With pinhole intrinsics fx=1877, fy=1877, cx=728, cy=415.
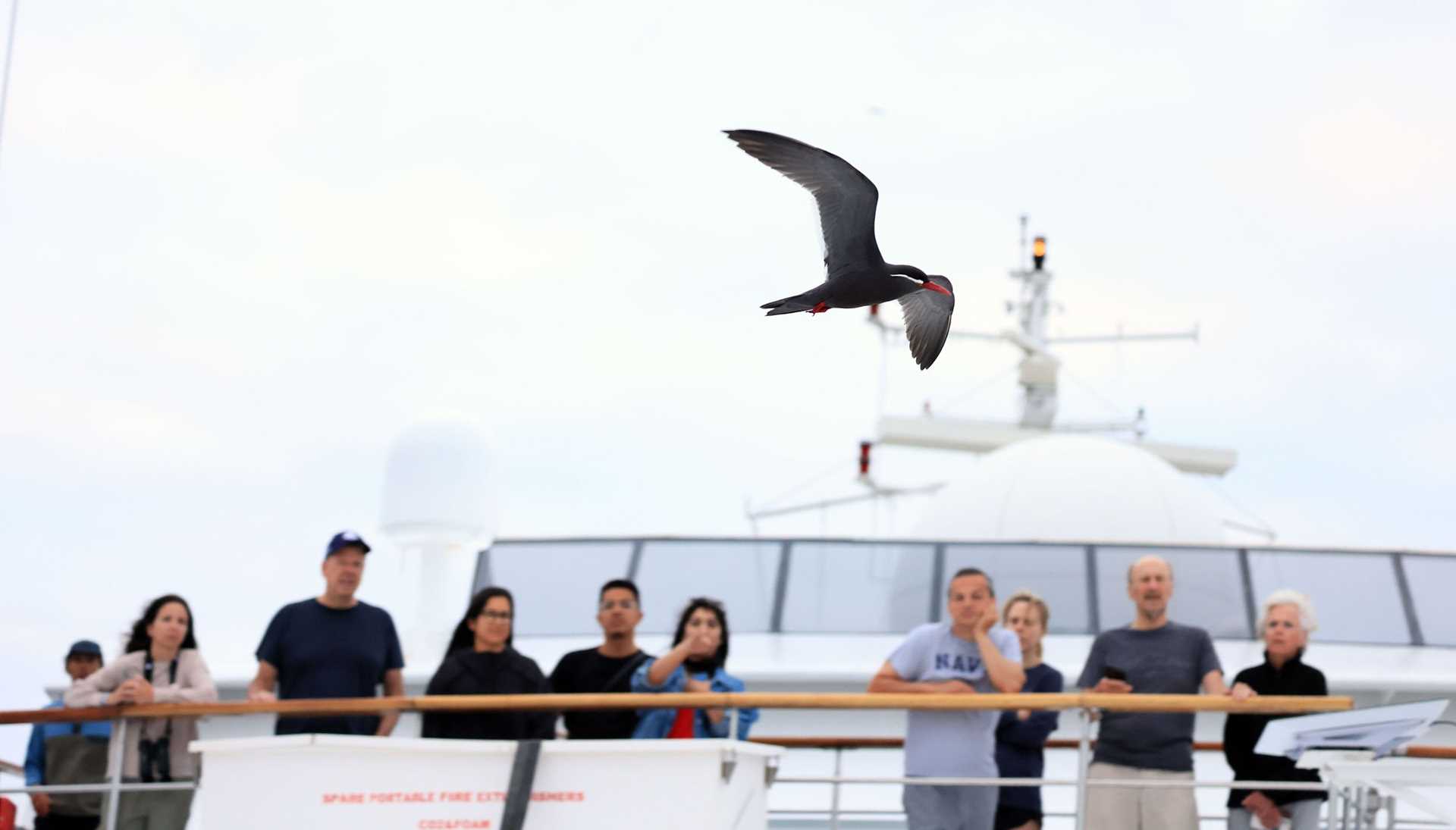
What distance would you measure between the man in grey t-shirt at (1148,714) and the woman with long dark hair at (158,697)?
365 centimetres

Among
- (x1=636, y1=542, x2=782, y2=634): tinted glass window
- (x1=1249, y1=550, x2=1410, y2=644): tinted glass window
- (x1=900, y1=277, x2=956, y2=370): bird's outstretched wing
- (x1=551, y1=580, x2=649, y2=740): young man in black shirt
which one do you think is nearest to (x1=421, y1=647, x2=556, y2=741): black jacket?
(x1=551, y1=580, x2=649, y2=740): young man in black shirt

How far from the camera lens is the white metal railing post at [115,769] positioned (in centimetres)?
745

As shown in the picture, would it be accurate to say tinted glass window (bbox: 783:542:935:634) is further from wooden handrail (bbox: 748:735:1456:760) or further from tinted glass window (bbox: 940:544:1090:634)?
wooden handrail (bbox: 748:735:1456:760)

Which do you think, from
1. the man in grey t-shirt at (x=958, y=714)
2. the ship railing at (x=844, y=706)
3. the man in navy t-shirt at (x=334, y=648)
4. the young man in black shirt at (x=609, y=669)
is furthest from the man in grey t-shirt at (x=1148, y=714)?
the man in navy t-shirt at (x=334, y=648)

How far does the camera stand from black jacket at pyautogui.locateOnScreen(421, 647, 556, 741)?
7461 millimetres

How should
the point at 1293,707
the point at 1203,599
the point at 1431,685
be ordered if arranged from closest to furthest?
the point at 1293,707 < the point at 1431,685 < the point at 1203,599

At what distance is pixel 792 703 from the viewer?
724 cm

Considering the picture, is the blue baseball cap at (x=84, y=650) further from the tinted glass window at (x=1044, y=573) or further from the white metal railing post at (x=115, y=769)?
the tinted glass window at (x=1044, y=573)

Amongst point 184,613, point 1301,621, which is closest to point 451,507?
point 184,613

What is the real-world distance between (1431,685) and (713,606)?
5.93 meters

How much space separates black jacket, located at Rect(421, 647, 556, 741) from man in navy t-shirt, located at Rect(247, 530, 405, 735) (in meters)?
0.25

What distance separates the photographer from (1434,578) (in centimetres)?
1353

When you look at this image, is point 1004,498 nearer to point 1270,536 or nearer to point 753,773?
point 1270,536

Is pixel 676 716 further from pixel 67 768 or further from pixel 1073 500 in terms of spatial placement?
pixel 1073 500
